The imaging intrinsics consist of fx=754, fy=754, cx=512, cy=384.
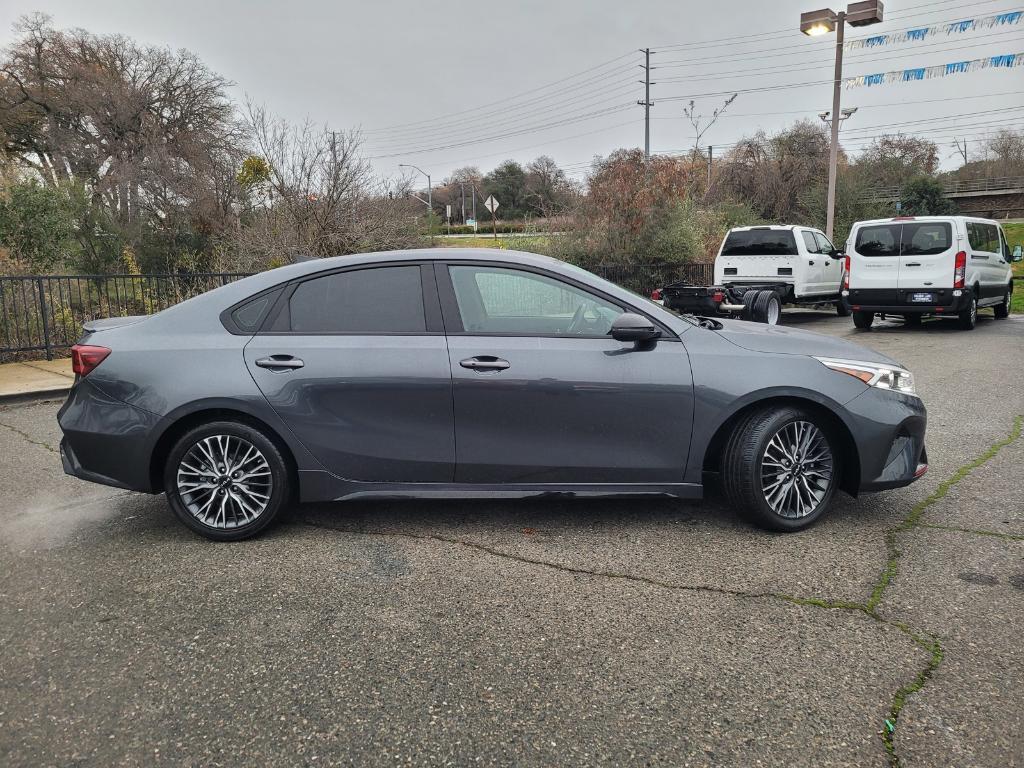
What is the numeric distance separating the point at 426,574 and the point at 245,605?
0.83 meters

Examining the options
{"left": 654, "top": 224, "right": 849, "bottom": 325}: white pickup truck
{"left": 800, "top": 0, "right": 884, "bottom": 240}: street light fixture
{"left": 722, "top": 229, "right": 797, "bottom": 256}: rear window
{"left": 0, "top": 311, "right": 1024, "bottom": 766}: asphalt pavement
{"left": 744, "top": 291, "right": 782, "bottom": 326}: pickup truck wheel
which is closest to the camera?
{"left": 0, "top": 311, "right": 1024, "bottom": 766}: asphalt pavement

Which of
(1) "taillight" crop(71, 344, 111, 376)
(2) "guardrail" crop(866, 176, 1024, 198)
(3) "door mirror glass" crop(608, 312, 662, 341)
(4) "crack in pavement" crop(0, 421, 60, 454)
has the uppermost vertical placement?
(2) "guardrail" crop(866, 176, 1024, 198)

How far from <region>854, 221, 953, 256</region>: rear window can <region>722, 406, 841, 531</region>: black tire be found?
11.0 m

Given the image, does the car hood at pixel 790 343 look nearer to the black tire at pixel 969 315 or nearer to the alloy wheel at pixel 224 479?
the alloy wheel at pixel 224 479

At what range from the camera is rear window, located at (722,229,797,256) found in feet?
50.4

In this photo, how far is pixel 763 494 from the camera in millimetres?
4012

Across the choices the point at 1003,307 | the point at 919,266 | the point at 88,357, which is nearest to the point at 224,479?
the point at 88,357

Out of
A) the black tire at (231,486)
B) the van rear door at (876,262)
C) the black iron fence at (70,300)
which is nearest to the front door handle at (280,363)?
the black tire at (231,486)

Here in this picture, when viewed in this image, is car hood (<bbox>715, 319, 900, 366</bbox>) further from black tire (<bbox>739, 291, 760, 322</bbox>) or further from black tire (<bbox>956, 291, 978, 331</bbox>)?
black tire (<bbox>956, 291, 978, 331</bbox>)

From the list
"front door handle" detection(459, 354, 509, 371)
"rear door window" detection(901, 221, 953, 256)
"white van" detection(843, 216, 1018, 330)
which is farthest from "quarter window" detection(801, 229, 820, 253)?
"front door handle" detection(459, 354, 509, 371)

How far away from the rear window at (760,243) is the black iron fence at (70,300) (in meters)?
9.78

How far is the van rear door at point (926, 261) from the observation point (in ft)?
42.9

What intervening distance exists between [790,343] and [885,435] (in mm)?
693

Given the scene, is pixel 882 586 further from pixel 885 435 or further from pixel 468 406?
pixel 468 406
